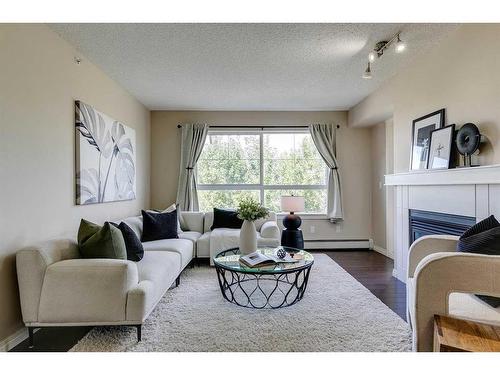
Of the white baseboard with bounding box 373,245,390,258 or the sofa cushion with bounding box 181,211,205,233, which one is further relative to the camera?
the white baseboard with bounding box 373,245,390,258

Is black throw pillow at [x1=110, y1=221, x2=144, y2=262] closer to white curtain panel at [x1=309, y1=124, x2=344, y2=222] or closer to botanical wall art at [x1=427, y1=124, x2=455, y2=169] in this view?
botanical wall art at [x1=427, y1=124, x2=455, y2=169]

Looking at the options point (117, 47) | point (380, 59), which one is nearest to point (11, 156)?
point (117, 47)

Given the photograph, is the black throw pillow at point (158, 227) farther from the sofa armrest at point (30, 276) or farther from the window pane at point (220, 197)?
the sofa armrest at point (30, 276)

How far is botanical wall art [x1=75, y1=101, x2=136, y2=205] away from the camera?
108 inches

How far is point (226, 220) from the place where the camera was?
14.2 feet

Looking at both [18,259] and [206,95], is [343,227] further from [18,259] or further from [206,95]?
[18,259]

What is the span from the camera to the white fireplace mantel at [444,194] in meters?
2.10

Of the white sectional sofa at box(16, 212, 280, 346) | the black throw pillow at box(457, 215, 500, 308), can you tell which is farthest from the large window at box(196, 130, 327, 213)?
the black throw pillow at box(457, 215, 500, 308)

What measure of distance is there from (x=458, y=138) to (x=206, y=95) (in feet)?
10.3

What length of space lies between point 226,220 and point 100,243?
2.34 meters

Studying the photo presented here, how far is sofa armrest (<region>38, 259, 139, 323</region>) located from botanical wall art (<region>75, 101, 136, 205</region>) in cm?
107

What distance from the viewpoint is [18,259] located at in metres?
1.84

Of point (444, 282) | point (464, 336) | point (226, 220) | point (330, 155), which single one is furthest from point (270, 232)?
point (464, 336)

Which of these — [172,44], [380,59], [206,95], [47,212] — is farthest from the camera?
[206,95]
